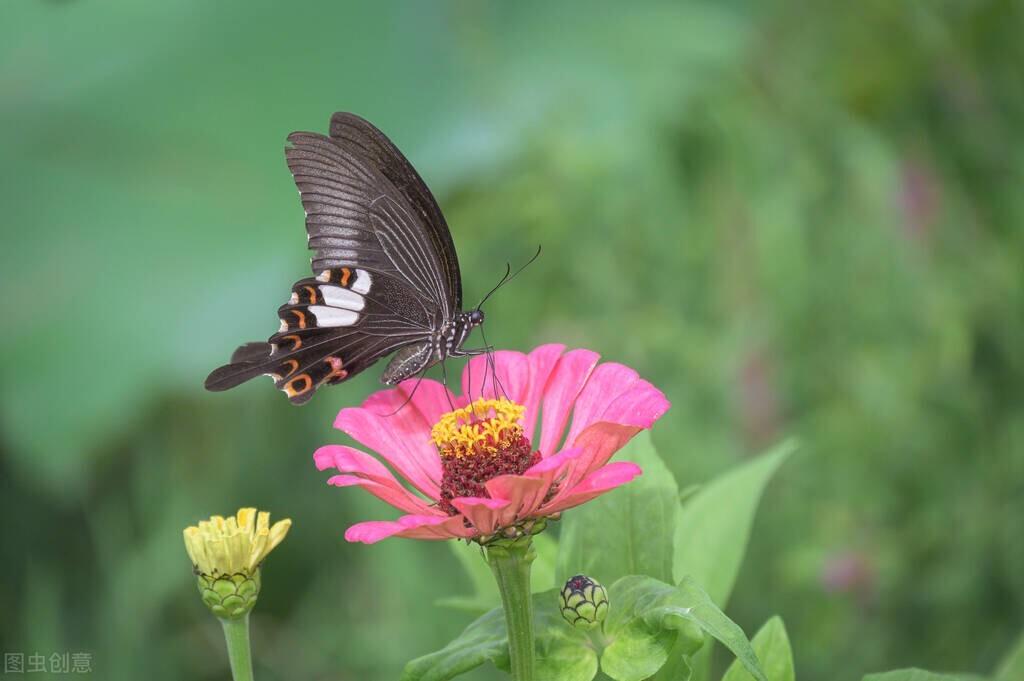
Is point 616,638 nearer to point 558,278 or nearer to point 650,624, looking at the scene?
point 650,624

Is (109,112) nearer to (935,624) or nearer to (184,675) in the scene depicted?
(184,675)

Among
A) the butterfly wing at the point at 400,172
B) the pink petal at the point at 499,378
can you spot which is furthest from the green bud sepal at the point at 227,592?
the butterfly wing at the point at 400,172

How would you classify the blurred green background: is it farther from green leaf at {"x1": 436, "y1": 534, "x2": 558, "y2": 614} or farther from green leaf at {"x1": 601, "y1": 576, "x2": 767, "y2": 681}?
green leaf at {"x1": 601, "y1": 576, "x2": 767, "y2": 681}

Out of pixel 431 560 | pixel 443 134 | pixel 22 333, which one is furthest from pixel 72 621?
pixel 443 134

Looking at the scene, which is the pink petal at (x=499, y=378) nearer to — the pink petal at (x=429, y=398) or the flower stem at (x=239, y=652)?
the pink petal at (x=429, y=398)

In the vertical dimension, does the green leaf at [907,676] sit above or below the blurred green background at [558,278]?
below

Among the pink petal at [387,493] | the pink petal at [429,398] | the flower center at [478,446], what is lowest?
the pink petal at [387,493]

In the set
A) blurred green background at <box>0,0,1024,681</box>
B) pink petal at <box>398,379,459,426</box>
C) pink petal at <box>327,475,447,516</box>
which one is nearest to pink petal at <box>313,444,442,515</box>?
pink petal at <box>327,475,447,516</box>

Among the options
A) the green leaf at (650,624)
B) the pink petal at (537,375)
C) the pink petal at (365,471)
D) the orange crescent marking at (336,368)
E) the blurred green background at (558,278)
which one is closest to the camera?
the green leaf at (650,624)
